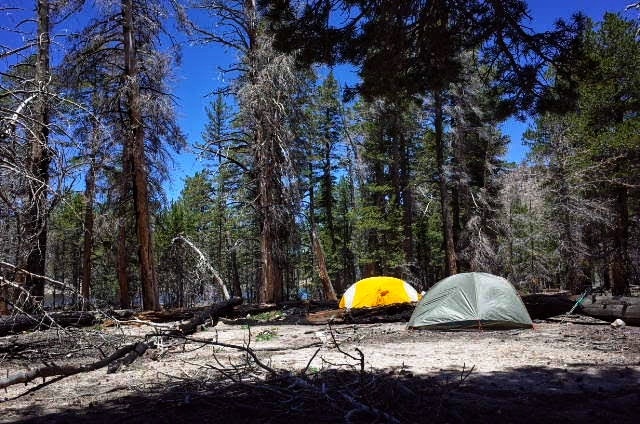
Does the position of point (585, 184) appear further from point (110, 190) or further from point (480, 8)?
point (110, 190)

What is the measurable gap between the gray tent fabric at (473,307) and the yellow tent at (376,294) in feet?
12.9

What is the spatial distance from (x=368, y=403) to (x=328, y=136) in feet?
96.5

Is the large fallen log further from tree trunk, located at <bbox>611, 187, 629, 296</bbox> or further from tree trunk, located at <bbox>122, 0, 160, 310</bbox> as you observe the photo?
tree trunk, located at <bbox>122, 0, 160, 310</bbox>

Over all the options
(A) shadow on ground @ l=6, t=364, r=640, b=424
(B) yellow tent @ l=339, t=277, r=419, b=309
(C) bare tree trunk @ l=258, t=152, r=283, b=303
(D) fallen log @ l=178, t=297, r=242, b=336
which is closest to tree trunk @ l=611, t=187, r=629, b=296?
(B) yellow tent @ l=339, t=277, r=419, b=309

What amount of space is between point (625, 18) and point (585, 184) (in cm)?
623

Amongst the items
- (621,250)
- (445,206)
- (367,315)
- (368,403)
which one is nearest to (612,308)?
(367,315)

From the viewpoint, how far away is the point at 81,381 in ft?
18.4

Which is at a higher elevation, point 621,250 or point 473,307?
point 621,250

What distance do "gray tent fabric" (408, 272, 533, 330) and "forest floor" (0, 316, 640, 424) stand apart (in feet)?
5.62

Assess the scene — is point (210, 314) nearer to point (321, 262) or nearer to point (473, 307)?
point (321, 262)

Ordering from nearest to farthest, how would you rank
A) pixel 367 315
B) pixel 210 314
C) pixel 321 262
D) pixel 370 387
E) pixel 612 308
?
pixel 370 387 < pixel 612 308 < pixel 210 314 < pixel 367 315 < pixel 321 262

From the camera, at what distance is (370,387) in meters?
4.26

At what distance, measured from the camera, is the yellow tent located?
579 inches

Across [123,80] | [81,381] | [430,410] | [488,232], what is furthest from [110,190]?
[488,232]
